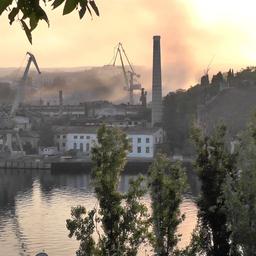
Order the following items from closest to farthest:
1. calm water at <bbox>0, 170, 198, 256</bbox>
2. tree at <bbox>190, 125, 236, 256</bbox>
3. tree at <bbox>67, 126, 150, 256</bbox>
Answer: tree at <bbox>67, 126, 150, 256</bbox>, tree at <bbox>190, 125, 236, 256</bbox>, calm water at <bbox>0, 170, 198, 256</bbox>

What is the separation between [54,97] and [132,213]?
89.7 ft

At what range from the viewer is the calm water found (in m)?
5.02

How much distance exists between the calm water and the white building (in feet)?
7.28

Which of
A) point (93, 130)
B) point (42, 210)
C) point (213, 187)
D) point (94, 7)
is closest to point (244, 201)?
point (213, 187)

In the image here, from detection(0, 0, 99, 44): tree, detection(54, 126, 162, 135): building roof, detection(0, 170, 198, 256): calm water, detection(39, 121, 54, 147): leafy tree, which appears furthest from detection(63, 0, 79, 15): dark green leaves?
detection(39, 121, 54, 147): leafy tree

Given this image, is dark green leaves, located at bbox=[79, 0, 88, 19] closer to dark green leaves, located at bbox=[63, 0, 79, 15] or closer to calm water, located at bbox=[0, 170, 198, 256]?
dark green leaves, located at bbox=[63, 0, 79, 15]

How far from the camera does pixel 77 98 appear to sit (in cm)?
2736

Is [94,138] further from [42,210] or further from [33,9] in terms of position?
[33,9]

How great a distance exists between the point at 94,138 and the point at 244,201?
11.1 metres

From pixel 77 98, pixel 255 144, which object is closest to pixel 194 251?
pixel 255 144

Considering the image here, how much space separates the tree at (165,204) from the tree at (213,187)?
3.4 inches

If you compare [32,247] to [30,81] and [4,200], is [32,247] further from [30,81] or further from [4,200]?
[30,81]

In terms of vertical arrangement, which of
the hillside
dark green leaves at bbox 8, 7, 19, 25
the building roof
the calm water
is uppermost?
the hillside

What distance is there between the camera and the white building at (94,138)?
42.4ft
